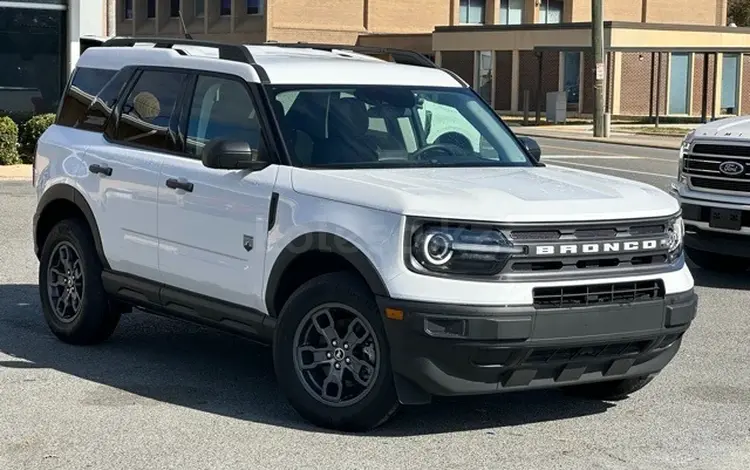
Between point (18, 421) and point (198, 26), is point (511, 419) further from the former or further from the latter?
point (198, 26)

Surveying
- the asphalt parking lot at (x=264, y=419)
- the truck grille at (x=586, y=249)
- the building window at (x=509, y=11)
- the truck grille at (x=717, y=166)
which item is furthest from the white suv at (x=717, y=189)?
the building window at (x=509, y=11)

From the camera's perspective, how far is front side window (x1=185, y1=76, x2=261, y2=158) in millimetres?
7406

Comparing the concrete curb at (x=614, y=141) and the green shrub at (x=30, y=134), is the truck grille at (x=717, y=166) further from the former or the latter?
the concrete curb at (x=614, y=141)

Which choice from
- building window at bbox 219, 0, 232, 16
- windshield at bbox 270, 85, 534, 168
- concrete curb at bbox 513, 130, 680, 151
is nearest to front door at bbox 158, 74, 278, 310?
windshield at bbox 270, 85, 534, 168

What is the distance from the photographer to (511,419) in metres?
6.97

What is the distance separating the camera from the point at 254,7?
61406mm

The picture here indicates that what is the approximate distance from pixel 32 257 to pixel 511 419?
664cm

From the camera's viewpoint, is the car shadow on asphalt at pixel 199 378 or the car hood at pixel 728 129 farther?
the car hood at pixel 728 129

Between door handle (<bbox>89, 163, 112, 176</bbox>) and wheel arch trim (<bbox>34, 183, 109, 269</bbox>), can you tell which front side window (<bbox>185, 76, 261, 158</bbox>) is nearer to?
door handle (<bbox>89, 163, 112, 176</bbox>)

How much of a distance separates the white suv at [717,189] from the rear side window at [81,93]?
5.56 m

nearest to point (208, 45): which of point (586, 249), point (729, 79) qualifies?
point (586, 249)

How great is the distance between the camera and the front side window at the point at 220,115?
24.3 ft

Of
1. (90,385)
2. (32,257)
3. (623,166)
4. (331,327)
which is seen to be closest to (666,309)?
(331,327)

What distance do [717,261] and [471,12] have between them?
5434 cm
